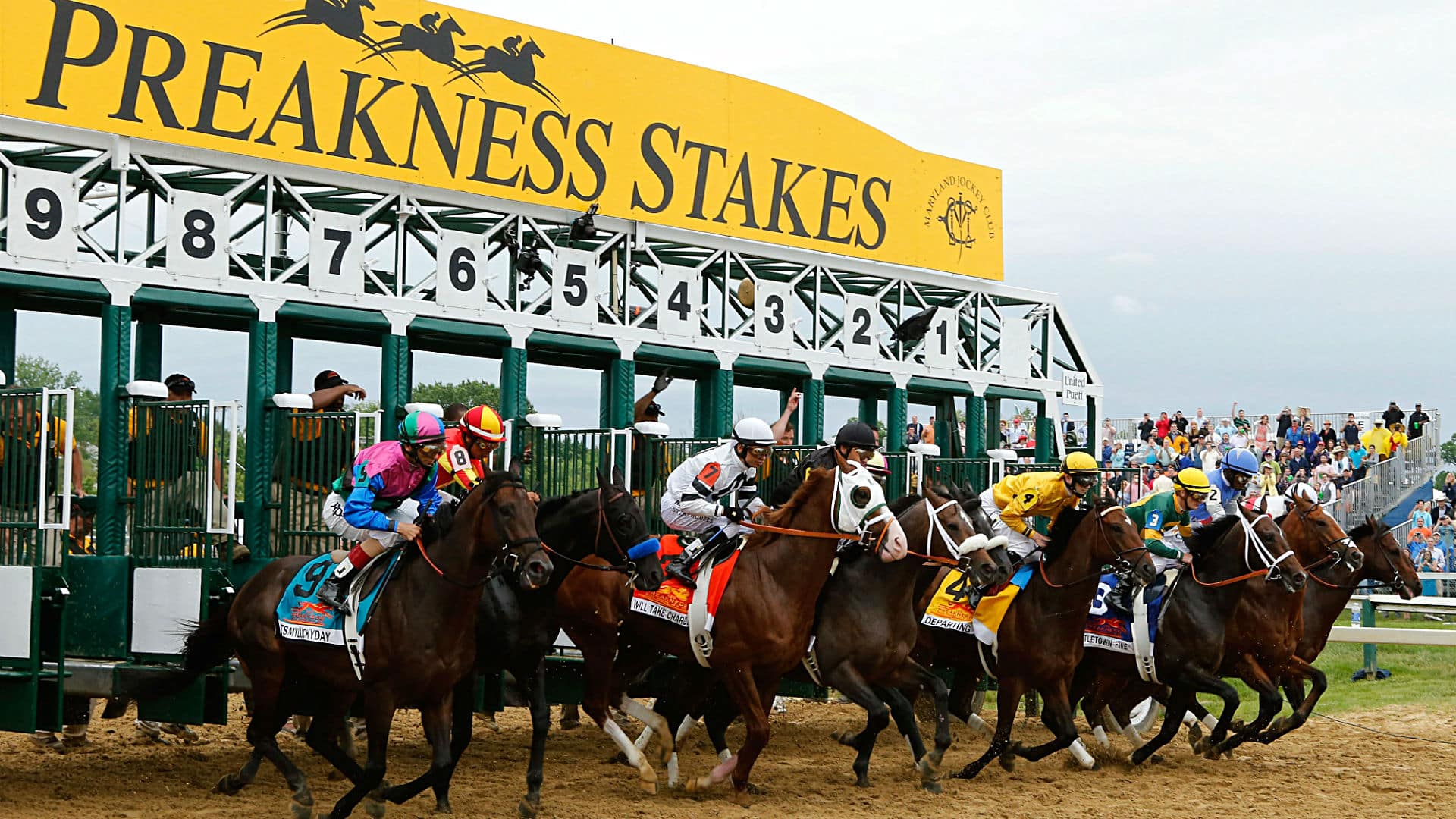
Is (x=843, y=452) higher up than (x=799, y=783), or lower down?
higher up

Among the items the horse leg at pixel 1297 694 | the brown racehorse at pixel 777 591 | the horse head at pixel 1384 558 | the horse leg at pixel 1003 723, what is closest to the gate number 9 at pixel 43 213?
the brown racehorse at pixel 777 591

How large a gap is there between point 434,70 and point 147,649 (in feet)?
15.0

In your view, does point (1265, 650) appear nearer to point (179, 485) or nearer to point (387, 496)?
point (387, 496)

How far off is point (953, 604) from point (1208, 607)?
56.0 inches

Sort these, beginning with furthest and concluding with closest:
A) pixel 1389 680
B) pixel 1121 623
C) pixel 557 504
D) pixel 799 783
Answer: pixel 1389 680 < pixel 1121 623 < pixel 799 783 < pixel 557 504

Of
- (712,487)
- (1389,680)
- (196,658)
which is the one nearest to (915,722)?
(712,487)

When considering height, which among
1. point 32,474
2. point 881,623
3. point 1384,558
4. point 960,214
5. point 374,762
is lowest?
point 374,762

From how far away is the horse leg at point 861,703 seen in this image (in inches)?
308

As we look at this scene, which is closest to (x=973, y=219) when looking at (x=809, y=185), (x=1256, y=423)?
(x=809, y=185)

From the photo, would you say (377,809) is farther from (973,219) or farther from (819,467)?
(973,219)

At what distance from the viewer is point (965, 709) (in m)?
9.39

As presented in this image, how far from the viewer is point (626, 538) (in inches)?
293

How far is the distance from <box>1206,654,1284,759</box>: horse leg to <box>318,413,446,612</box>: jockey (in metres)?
4.83

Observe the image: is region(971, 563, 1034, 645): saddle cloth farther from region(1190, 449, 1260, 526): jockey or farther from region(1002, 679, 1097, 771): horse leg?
region(1190, 449, 1260, 526): jockey
